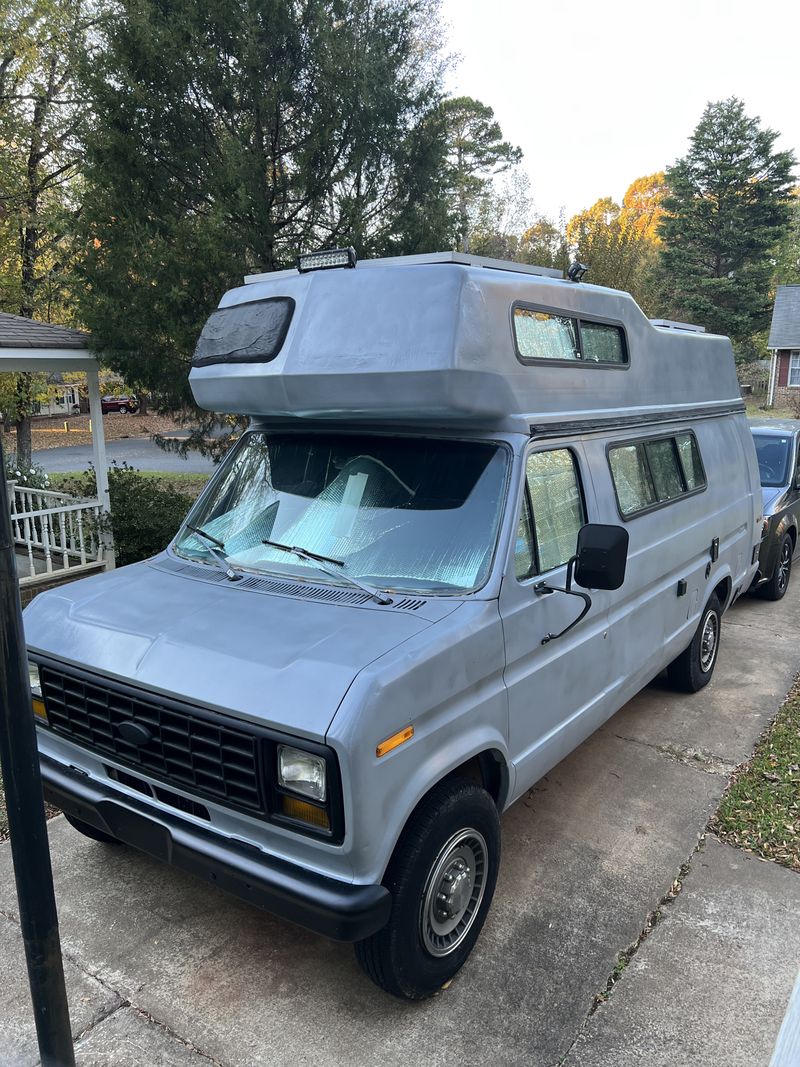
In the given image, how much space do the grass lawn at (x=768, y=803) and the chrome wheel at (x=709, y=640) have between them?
2.51 feet

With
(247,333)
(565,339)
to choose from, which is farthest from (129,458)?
(565,339)

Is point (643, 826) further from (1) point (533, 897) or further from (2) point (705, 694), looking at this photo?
(2) point (705, 694)

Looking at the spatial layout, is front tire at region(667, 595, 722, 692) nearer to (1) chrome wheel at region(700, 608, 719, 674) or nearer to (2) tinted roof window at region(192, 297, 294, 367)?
(1) chrome wheel at region(700, 608, 719, 674)

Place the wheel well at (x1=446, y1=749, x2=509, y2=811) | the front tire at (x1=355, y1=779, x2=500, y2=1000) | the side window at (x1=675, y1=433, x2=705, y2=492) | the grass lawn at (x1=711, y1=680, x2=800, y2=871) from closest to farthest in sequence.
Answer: the front tire at (x1=355, y1=779, x2=500, y2=1000) → the wheel well at (x1=446, y1=749, x2=509, y2=811) → the grass lawn at (x1=711, y1=680, x2=800, y2=871) → the side window at (x1=675, y1=433, x2=705, y2=492)

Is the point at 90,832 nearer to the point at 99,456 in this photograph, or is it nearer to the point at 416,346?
the point at 416,346

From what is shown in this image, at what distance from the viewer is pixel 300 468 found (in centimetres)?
370

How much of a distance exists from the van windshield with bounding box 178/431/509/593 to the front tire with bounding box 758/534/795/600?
240 inches

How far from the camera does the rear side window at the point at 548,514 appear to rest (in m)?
3.35

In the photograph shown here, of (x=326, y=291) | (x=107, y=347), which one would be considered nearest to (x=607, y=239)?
(x=107, y=347)

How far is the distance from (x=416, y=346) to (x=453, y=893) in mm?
2191

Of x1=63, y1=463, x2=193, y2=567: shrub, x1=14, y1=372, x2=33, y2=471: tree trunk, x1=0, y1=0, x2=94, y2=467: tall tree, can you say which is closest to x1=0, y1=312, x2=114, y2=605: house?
x1=63, y1=463, x2=193, y2=567: shrub

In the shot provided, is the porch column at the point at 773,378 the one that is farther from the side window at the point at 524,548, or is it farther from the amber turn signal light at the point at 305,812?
the amber turn signal light at the point at 305,812

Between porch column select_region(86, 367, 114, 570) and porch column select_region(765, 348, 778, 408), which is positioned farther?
porch column select_region(765, 348, 778, 408)

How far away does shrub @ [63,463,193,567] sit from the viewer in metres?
9.24
